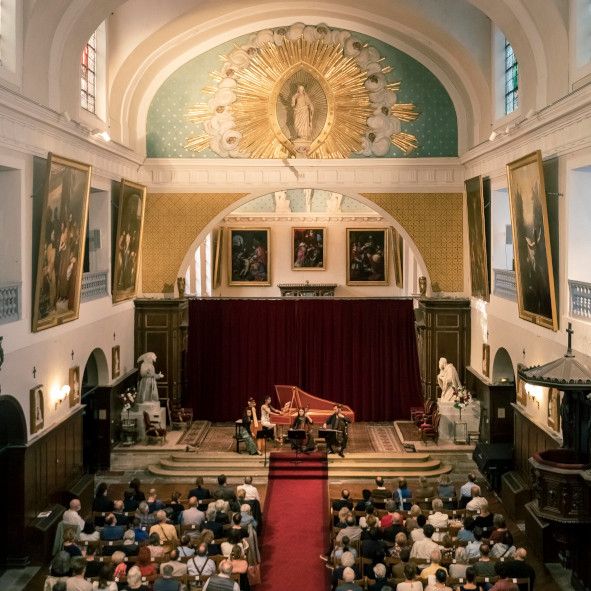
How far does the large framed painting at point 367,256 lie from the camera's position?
96.7 feet

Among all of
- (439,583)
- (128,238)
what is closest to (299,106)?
(128,238)

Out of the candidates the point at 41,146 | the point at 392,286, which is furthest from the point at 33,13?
the point at 392,286

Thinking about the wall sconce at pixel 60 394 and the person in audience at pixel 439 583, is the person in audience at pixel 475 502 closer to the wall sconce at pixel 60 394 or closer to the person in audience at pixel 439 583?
the person in audience at pixel 439 583

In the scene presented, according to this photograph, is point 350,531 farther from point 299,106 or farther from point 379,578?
point 299,106

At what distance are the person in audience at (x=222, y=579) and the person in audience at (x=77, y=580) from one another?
4.76 feet

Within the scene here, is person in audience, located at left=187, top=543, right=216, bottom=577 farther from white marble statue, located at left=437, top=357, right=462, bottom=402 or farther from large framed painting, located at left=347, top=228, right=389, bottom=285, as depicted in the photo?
large framed painting, located at left=347, top=228, right=389, bottom=285

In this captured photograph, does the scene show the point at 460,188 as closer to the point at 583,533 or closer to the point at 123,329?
the point at 123,329

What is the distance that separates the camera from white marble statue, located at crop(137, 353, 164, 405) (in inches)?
845

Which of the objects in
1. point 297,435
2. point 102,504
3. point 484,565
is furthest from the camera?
point 297,435

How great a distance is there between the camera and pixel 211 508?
14016mm

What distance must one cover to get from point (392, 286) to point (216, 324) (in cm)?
750

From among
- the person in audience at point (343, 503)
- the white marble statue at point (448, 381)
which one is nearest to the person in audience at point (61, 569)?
the person in audience at point (343, 503)

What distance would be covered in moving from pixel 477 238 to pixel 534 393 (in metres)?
4.91

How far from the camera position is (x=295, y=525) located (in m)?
16.5
